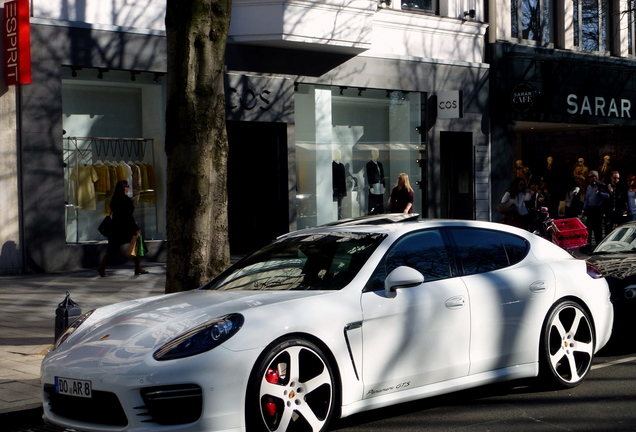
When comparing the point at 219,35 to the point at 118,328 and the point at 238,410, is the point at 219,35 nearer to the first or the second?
the point at 118,328

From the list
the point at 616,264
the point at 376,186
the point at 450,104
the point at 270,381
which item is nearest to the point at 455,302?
the point at 270,381

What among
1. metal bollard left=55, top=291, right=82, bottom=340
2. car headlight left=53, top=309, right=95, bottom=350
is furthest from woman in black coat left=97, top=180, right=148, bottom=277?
car headlight left=53, top=309, right=95, bottom=350

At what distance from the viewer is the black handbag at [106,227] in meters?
15.5

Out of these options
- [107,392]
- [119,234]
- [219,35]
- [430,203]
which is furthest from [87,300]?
[430,203]

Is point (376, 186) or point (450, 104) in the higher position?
point (450, 104)

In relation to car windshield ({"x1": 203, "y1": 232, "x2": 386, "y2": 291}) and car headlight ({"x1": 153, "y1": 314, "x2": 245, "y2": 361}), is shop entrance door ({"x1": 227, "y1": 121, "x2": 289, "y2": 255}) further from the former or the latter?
car headlight ({"x1": 153, "y1": 314, "x2": 245, "y2": 361})

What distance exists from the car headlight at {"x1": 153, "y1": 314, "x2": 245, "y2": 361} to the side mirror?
1.07m

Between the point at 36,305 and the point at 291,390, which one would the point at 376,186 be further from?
the point at 291,390

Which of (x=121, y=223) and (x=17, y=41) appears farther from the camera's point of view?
(x=121, y=223)

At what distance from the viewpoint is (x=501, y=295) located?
6.73 m

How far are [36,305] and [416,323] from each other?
7527mm

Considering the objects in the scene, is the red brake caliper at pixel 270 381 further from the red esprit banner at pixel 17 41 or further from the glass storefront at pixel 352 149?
the glass storefront at pixel 352 149

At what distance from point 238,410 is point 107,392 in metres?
0.74

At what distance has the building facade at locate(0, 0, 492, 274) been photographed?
15852 millimetres
